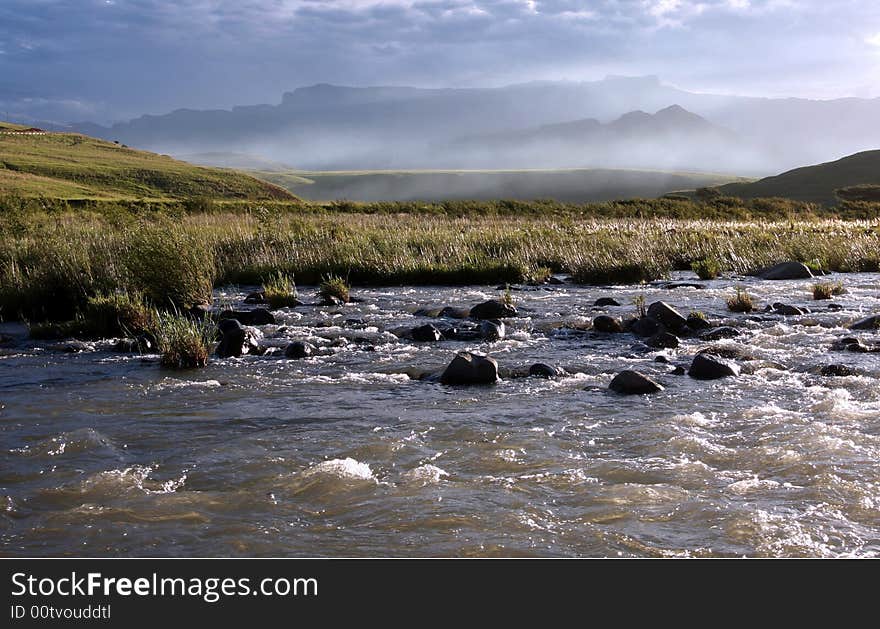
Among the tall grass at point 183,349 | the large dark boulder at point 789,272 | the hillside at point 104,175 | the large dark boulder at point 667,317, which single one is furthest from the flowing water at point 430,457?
the hillside at point 104,175

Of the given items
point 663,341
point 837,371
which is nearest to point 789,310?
point 663,341

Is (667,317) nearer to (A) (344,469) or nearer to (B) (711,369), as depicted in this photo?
(B) (711,369)

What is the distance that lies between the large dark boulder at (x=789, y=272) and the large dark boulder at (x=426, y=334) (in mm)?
14415

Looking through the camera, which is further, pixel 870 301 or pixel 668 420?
pixel 870 301

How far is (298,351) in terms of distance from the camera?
1383cm

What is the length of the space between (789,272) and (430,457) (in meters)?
20.2

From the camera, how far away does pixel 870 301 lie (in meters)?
19.6

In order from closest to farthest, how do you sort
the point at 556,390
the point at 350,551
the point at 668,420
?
the point at 350,551 → the point at 668,420 → the point at 556,390

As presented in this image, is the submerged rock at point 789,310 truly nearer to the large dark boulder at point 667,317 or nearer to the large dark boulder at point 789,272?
the large dark boulder at point 667,317

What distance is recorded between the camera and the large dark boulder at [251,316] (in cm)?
1712

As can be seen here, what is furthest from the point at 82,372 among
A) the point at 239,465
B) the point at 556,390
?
the point at 556,390

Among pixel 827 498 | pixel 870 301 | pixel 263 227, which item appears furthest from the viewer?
pixel 263 227

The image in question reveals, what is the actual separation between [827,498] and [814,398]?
3572 millimetres

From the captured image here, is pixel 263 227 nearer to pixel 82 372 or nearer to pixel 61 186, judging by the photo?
pixel 82 372
